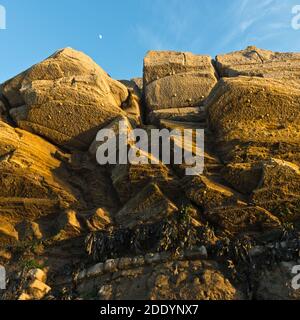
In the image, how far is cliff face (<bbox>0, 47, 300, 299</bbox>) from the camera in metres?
14.3

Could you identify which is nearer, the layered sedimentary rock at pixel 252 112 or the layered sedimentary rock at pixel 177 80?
the layered sedimentary rock at pixel 252 112

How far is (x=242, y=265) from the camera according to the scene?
1421 cm

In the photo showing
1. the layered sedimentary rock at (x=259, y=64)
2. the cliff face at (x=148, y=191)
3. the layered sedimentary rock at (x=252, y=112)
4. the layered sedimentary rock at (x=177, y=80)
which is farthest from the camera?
the layered sedimentary rock at (x=177, y=80)

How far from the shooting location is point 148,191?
653 inches

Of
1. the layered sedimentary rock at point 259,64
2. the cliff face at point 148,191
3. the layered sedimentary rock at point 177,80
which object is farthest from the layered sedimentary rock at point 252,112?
the layered sedimentary rock at point 177,80

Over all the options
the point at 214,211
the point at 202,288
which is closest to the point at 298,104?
the point at 214,211

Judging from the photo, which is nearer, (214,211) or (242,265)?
(242,265)

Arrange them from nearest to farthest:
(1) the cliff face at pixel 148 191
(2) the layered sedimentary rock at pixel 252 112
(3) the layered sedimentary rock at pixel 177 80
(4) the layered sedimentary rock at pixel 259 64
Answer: (1) the cliff face at pixel 148 191
(2) the layered sedimentary rock at pixel 252 112
(4) the layered sedimentary rock at pixel 259 64
(3) the layered sedimentary rock at pixel 177 80

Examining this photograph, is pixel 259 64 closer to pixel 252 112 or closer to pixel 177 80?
pixel 177 80

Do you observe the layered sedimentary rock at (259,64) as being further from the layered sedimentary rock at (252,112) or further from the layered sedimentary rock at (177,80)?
the layered sedimentary rock at (252,112)

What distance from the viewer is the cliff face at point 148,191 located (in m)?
14.3

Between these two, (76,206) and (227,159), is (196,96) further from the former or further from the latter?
(76,206)

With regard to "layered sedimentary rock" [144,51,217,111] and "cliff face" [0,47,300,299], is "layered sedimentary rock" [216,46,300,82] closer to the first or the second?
"cliff face" [0,47,300,299]
